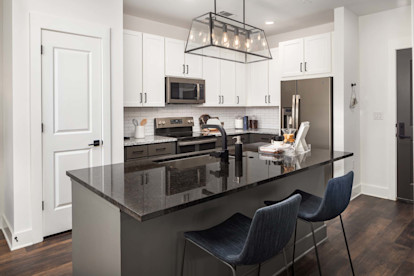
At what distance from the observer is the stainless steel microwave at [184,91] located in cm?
430

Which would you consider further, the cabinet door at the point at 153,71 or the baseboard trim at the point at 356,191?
the baseboard trim at the point at 356,191

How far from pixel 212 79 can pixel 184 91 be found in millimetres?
680

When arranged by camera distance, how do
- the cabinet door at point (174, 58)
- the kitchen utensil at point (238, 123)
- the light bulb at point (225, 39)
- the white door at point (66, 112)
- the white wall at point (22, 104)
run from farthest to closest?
the kitchen utensil at point (238, 123)
the cabinet door at point (174, 58)
the white door at point (66, 112)
the white wall at point (22, 104)
the light bulb at point (225, 39)

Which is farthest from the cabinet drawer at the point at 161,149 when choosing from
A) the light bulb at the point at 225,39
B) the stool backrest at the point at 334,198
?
the stool backrest at the point at 334,198

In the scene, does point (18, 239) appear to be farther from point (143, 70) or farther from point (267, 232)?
point (267, 232)

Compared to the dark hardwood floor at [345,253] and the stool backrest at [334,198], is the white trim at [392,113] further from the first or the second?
the stool backrest at [334,198]

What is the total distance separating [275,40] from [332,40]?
4.63 ft

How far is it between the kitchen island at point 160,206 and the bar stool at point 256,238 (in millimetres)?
146

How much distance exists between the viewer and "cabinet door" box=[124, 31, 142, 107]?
3.87 m

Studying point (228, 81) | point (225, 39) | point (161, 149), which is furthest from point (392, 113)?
point (161, 149)

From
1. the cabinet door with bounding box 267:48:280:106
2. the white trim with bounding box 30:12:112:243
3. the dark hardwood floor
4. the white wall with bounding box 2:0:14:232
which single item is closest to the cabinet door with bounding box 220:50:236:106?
the cabinet door with bounding box 267:48:280:106

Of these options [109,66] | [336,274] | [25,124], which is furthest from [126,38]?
[336,274]

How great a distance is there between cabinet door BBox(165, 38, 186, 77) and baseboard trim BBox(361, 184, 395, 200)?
127 inches

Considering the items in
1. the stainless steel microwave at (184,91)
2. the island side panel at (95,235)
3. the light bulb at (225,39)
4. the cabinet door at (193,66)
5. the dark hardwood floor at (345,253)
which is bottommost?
the dark hardwood floor at (345,253)
